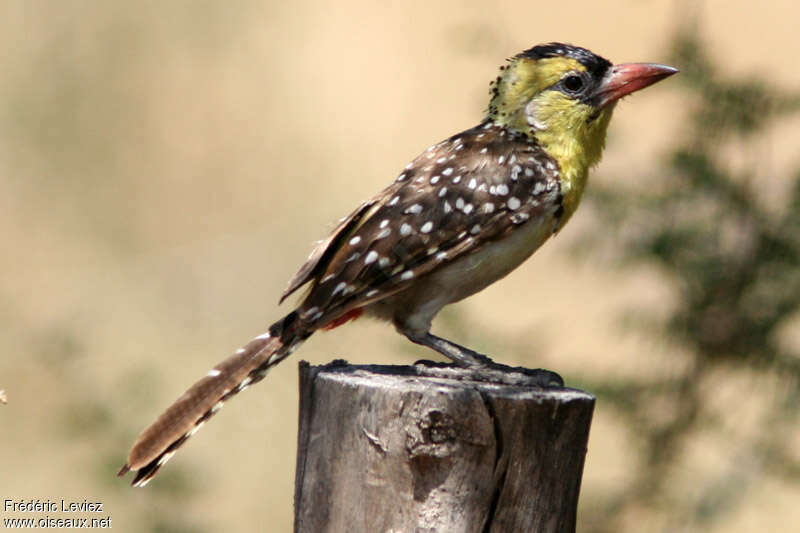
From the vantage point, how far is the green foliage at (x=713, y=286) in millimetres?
5988

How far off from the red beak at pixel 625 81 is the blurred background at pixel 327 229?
823 millimetres

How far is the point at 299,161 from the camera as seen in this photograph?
11648 millimetres

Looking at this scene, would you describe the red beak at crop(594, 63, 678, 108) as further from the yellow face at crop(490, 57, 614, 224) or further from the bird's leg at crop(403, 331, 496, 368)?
the bird's leg at crop(403, 331, 496, 368)

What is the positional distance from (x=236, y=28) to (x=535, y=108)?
8157 millimetres

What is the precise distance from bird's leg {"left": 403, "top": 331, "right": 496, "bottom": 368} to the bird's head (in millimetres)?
858

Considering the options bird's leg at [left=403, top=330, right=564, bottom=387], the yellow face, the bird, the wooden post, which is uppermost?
the yellow face

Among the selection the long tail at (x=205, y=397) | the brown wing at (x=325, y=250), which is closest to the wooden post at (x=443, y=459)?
the long tail at (x=205, y=397)

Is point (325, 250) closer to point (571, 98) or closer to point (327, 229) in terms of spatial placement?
point (327, 229)

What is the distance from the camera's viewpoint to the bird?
3.94 meters

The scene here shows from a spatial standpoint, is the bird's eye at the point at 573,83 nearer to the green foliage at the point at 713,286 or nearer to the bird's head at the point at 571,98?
the bird's head at the point at 571,98

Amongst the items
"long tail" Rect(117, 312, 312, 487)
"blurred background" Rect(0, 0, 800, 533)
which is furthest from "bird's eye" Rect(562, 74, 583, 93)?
"long tail" Rect(117, 312, 312, 487)

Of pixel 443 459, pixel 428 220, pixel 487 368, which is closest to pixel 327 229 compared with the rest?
pixel 428 220

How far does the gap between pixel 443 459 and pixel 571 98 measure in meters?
1.97

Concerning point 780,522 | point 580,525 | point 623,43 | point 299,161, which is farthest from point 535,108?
point 299,161
